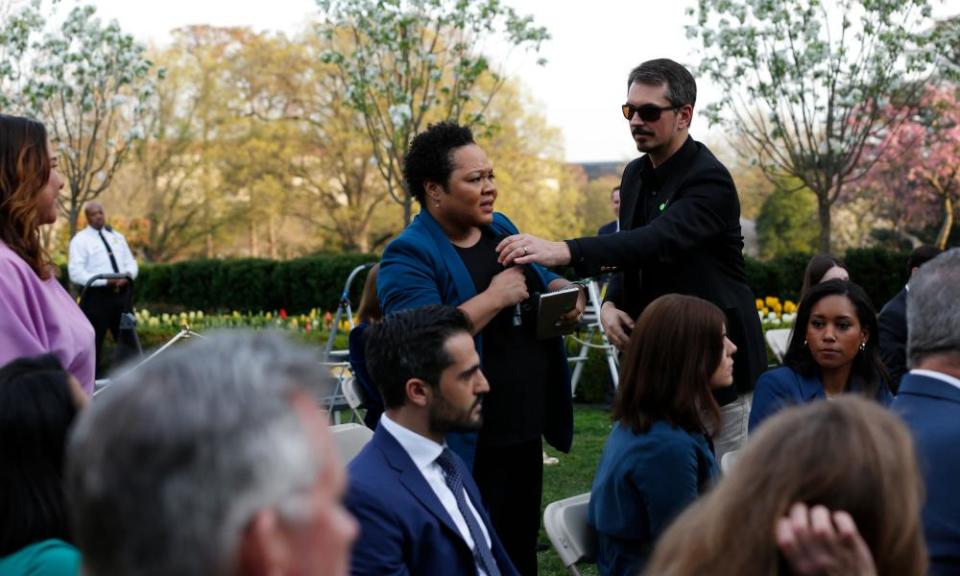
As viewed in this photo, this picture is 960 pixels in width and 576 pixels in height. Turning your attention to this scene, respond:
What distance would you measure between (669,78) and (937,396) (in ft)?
5.47

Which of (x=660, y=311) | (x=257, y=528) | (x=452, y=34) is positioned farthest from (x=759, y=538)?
(x=452, y=34)

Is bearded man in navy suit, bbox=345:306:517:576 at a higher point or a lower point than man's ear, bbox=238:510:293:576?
lower

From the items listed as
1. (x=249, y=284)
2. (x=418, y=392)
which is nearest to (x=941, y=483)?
(x=418, y=392)

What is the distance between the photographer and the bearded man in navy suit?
3.13 meters

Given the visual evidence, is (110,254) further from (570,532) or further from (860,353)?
(570,532)

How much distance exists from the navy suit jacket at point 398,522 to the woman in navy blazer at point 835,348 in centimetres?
204

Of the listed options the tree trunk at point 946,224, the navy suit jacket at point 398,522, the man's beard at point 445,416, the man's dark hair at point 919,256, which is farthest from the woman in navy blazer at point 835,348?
the tree trunk at point 946,224

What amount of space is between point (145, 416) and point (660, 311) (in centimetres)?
269

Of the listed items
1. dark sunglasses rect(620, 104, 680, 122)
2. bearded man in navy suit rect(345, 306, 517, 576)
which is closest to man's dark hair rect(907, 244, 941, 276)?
dark sunglasses rect(620, 104, 680, 122)

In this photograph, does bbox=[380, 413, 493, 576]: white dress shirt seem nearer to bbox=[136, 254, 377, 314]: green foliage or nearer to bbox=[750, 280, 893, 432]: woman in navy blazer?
bbox=[750, 280, 893, 432]: woman in navy blazer

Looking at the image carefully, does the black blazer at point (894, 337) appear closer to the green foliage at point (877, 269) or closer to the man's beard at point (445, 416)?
the man's beard at point (445, 416)

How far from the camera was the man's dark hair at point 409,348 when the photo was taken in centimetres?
345

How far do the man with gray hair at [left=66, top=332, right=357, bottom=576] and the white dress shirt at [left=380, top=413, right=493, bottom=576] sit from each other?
2.20 m

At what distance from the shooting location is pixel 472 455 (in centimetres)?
397
